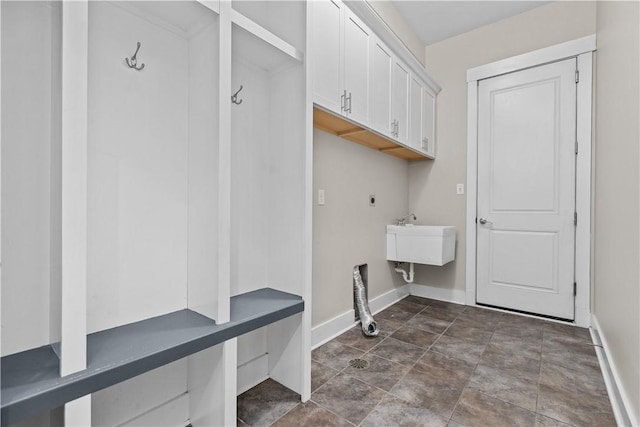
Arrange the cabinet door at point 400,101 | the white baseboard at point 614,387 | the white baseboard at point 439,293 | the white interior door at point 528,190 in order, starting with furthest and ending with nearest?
1. the white baseboard at point 439,293
2. the white interior door at point 528,190
3. the cabinet door at point 400,101
4. the white baseboard at point 614,387

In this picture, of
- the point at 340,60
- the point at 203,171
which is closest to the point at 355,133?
the point at 340,60

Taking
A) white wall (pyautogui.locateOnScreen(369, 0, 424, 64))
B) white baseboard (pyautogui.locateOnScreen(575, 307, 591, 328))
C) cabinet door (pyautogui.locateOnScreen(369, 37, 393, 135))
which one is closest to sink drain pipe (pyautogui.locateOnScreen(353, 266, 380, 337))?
cabinet door (pyautogui.locateOnScreen(369, 37, 393, 135))

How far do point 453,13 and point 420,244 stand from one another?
87.6 inches

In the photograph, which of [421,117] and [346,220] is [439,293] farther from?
[421,117]

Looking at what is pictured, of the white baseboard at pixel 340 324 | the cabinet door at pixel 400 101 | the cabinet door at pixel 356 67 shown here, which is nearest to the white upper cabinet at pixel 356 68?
the cabinet door at pixel 356 67

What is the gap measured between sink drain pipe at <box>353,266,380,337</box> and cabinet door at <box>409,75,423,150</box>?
1.33 metres

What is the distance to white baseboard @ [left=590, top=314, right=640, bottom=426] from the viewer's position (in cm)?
138

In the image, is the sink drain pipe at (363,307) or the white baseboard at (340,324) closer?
the white baseboard at (340,324)

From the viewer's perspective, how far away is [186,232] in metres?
1.42

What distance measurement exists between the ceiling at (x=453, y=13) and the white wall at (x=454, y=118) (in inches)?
3.4

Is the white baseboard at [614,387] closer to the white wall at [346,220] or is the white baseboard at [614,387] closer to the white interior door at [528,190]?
the white interior door at [528,190]

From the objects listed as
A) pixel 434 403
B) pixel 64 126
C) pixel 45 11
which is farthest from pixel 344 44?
pixel 434 403

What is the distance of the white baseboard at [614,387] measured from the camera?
4.53ft

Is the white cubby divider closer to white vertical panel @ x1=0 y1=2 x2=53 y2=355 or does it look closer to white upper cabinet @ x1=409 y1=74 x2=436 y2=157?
white vertical panel @ x1=0 y1=2 x2=53 y2=355
